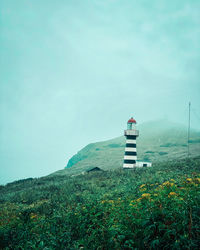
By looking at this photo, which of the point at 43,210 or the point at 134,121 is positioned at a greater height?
the point at 134,121

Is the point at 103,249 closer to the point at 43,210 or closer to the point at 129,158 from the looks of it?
the point at 43,210

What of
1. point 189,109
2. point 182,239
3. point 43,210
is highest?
point 189,109

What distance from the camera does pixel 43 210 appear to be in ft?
36.2

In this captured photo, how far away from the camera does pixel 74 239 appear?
489 cm

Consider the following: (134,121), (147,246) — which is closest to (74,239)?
(147,246)

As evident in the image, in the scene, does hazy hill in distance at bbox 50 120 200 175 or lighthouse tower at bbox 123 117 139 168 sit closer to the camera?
lighthouse tower at bbox 123 117 139 168

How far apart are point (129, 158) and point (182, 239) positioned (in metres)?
22.0

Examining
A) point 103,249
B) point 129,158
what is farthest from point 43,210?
point 129,158

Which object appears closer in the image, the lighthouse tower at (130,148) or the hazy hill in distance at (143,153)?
the lighthouse tower at (130,148)

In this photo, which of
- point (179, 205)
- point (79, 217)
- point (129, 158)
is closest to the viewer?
point (179, 205)

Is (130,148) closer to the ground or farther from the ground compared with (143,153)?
farther from the ground

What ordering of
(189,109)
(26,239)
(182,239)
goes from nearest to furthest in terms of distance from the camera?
(182,239)
(26,239)
(189,109)

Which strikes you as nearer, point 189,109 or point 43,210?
point 43,210

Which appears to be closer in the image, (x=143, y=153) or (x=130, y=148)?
(x=130, y=148)
